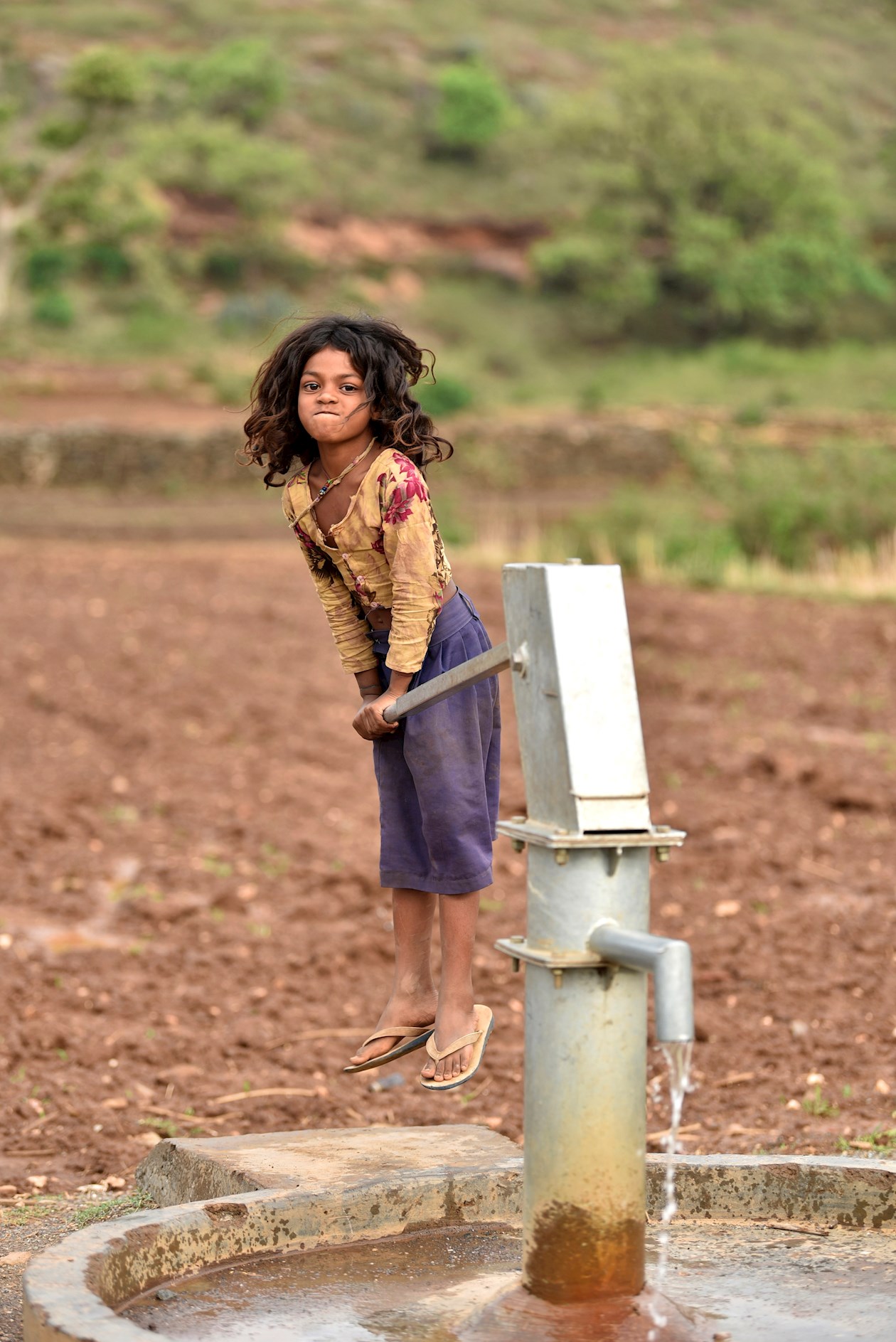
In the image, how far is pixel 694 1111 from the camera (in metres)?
4.09

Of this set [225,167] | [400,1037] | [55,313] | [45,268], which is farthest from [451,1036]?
[225,167]

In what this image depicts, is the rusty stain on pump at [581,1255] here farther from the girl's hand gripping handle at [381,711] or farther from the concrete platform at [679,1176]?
the girl's hand gripping handle at [381,711]

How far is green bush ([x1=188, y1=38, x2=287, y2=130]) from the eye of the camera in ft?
163

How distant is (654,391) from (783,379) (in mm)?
3792

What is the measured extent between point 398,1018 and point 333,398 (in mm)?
1108

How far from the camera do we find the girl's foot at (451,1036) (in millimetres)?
2770

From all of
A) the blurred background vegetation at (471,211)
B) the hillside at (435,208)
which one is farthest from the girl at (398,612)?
the hillside at (435,208)

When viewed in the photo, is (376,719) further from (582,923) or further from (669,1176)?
(669,1176)

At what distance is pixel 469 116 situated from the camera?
54.5 m

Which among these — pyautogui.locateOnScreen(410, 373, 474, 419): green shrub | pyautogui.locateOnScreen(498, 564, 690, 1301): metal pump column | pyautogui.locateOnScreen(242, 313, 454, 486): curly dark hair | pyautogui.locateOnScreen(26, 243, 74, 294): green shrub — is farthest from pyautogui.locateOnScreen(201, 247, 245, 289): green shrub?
pyautogui.locateOnScreen(498, 564, 690, 1301): metal pump column

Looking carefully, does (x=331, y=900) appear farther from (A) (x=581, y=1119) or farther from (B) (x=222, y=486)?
(B) (x=222, y=486)

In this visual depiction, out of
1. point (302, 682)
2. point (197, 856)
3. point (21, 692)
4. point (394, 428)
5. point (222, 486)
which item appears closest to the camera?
point (394, 428)

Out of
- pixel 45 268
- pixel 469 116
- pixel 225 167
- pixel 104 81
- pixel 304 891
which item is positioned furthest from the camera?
pixel 469 116

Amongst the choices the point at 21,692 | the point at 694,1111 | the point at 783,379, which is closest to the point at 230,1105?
the point at 694,1111
